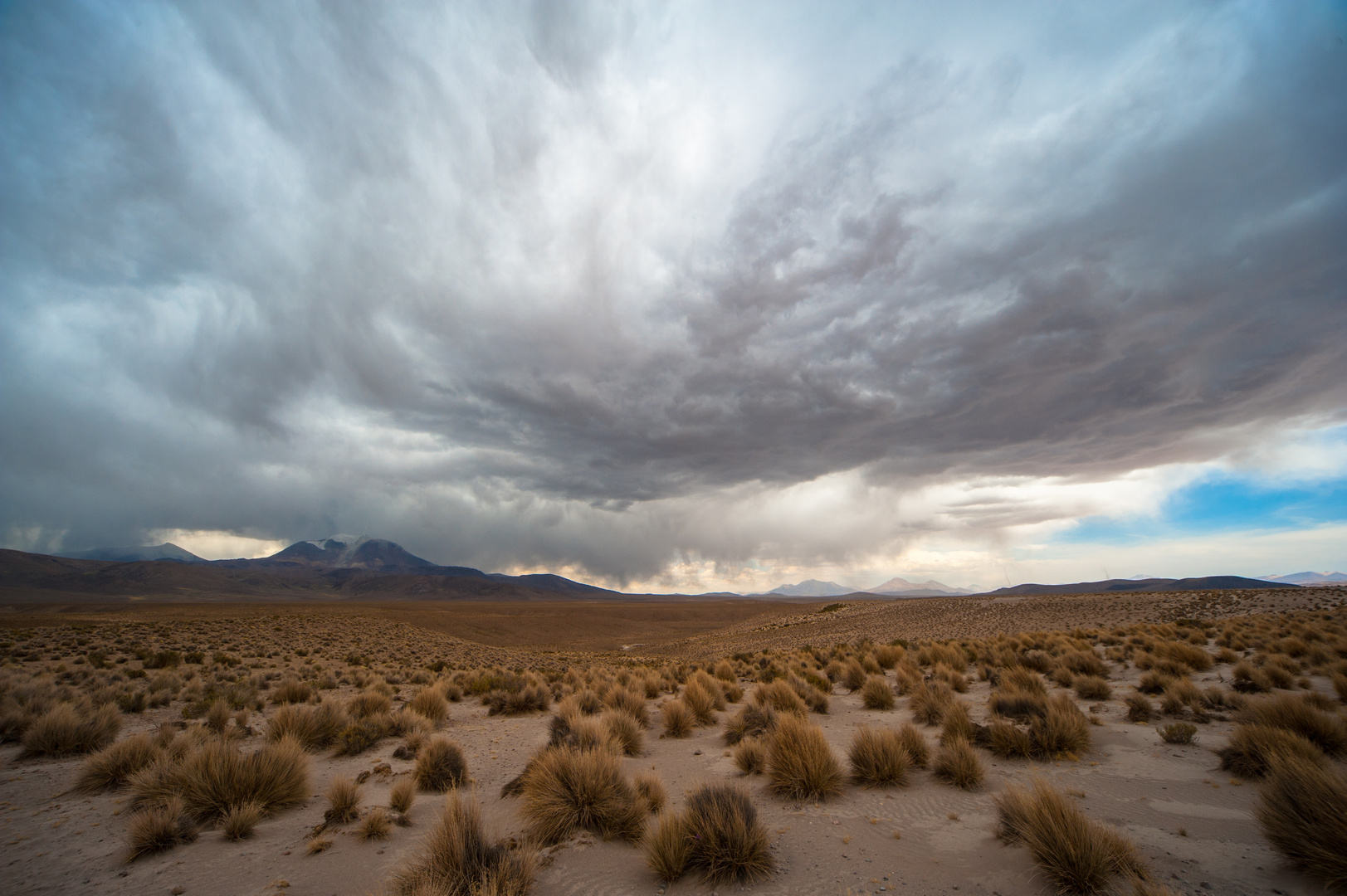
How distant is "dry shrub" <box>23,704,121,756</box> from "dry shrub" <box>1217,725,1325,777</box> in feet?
55.4

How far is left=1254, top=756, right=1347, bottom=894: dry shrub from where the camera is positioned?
3.93m

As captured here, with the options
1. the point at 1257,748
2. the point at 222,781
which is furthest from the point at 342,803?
the point at 1257,748

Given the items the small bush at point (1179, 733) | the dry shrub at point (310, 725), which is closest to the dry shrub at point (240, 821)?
the dry shrub at point (310, 725)

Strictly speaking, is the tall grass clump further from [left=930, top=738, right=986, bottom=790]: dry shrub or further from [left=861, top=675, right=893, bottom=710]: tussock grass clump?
[left=861, top=675, right=893, bottom=710]: tussock grass clump

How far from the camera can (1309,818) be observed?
13.9 feet

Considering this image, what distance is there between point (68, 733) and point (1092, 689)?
62.6 ft

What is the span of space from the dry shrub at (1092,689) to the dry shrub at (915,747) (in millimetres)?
5689

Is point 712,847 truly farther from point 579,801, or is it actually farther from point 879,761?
point 879,761

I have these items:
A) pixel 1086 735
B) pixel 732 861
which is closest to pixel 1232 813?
pixel 1086 735

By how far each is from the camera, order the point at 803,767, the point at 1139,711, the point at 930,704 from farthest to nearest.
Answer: the point at 930,704 → the point at 1139,711 → the point at 803,767

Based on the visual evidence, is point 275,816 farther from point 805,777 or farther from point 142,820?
point 805,777

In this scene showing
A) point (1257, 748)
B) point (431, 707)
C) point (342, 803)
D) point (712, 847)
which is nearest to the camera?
point (712, 847)

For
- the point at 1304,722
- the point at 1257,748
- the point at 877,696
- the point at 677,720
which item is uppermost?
the point at 1304,722

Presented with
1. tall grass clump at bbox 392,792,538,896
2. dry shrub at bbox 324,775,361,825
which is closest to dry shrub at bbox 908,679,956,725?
tall grass clump at bbox 392,792,538,896
